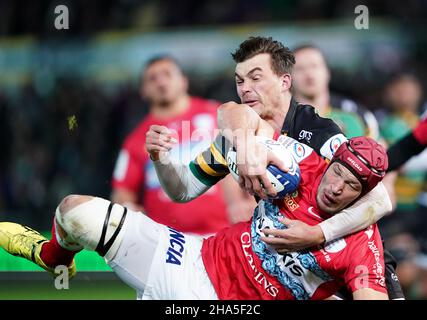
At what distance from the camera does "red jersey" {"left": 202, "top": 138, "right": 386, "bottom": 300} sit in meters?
4.36

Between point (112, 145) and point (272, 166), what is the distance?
20.6ft

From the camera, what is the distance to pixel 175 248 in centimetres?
473

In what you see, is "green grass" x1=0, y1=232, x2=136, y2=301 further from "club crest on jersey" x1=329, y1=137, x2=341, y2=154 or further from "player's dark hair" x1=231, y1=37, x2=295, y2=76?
"club crest on jersey" x1=329, y1=137, x2=341, y2=154

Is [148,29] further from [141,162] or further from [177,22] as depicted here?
[141,162]

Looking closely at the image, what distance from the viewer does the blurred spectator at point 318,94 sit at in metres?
7.51

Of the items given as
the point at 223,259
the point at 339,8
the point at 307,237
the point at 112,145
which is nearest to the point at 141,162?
the point at 112,145

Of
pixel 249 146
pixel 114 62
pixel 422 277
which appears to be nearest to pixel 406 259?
pixel 422 277


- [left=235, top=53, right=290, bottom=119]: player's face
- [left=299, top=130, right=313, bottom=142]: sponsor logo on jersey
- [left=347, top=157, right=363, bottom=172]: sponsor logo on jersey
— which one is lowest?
[left=347, top=157, right=363, bottom=172]: sponsor logo on jersey

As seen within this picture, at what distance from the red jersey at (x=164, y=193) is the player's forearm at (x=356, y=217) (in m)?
2.98

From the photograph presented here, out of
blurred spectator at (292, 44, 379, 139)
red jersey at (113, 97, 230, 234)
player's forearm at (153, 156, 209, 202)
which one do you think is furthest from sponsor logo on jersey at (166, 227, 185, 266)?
blurred spectator at (292, 44, 379, 139)

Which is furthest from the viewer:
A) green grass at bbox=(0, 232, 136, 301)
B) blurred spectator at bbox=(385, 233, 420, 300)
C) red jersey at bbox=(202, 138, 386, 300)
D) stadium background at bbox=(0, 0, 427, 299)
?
stadium background at bbox=(0, 0, 427, 299)

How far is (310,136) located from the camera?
4.61 meters

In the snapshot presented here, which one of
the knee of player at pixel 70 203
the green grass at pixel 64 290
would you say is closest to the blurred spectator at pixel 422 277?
the green grass at pixel 64 290

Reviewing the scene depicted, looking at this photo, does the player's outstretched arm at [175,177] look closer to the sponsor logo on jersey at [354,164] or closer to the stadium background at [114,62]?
the sponsor logo on jersey at [354,164]
